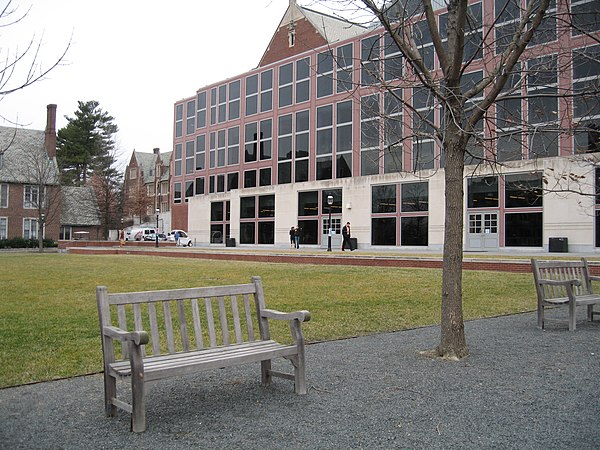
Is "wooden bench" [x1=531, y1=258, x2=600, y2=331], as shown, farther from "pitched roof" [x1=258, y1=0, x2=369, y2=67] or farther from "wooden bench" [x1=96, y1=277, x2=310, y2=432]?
"pitched roof" [x1=258, y1=0, x2=369, y2=67]

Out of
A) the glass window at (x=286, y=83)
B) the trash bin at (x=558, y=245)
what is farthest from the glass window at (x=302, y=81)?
the trash bin at (x=558, y=245)

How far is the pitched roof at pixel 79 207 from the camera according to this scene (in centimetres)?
6694

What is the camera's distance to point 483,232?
38781mm

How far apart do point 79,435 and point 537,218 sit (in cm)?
3609

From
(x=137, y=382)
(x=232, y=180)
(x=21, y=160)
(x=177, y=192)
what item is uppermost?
(x=21, y=160)

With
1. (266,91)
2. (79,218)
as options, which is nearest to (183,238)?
(266,91)

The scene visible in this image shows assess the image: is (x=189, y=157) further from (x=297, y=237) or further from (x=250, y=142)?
(x=297, y=237)

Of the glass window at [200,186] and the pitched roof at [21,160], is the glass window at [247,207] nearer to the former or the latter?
the glass window at [200,186]

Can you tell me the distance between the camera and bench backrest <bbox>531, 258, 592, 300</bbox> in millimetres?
9424

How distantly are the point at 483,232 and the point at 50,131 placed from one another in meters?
47.7

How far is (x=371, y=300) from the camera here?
42.0 feet

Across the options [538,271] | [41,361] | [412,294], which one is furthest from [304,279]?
[41,361]

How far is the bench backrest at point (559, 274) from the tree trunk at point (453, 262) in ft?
8.90

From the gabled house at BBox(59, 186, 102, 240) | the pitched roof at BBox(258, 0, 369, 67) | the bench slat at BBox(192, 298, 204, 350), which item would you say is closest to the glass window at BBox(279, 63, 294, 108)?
the pitched roof at BBox(258, 0, 369, 67)
